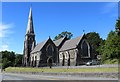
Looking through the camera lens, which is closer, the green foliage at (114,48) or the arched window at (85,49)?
the green foliage at (114,48)

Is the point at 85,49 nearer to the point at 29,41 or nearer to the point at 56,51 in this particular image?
the point at 56,51

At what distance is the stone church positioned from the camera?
84125 mm

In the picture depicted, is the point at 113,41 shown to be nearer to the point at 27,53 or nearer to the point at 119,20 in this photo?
the point at 119,20

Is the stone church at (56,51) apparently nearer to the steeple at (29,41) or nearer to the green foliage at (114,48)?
the steeple at (29,41)

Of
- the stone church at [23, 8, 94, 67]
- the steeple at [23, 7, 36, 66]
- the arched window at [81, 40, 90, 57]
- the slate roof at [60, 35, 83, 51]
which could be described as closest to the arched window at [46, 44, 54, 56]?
the stone church at [23, 8, 94, 67]

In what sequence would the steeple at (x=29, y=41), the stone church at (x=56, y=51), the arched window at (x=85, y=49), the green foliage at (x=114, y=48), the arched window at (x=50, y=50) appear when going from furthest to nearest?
the steeple at (x=29, y=41), the arched window at (x=50, y=50), the arched window at (x=85, y=49), the stone church at (x=56, y=51), the green foliage at (x=114, y=48)

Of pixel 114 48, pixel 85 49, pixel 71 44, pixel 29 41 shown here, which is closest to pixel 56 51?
pixel 71 44

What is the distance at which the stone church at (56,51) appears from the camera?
276 ft

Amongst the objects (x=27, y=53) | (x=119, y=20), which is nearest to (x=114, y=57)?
(x=119, y=20)

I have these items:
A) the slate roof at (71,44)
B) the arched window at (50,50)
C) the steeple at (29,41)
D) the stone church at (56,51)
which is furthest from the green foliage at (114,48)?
the steeple at (29,41)

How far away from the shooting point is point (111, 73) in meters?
33.8

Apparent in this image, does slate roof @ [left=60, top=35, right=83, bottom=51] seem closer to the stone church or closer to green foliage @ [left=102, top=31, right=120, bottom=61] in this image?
the stone church

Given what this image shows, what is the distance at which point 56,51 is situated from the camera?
97.1 m

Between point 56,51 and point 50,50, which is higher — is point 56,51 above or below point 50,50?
below
